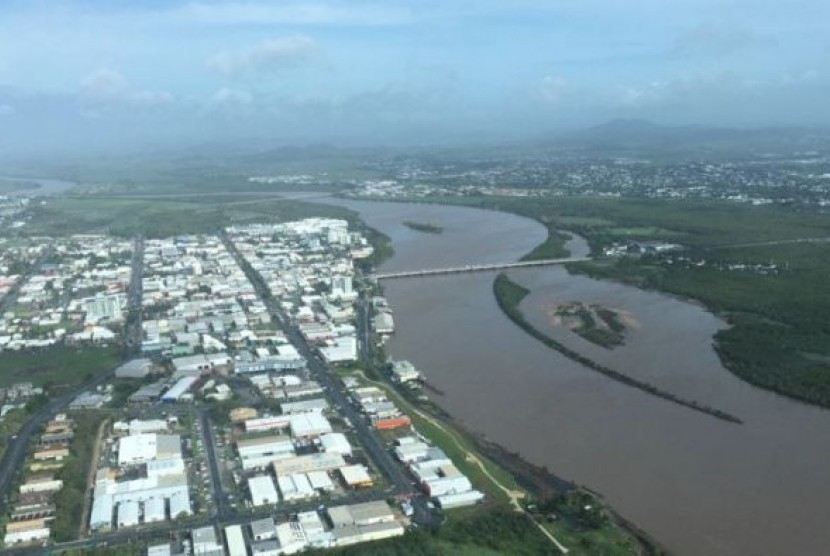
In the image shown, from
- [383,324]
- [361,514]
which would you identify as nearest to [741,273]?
[383,324]

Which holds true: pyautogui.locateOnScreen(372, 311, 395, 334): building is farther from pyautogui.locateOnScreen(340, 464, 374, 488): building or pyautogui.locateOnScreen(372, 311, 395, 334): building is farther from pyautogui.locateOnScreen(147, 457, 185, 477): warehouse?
pyautogui.locateOnScreen(147, 457, 185, 477): warehouse

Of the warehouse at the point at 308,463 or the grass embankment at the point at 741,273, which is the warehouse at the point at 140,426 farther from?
the grass embankment at the point at 741,273

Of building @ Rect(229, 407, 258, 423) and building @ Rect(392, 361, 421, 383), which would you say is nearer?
building @ Rect(229, 407, 258, 423)

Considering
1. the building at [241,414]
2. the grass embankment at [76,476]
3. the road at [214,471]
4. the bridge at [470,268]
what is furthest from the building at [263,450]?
the bridge at [470,268]

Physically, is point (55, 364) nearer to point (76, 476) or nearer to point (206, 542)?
point (76, 476)

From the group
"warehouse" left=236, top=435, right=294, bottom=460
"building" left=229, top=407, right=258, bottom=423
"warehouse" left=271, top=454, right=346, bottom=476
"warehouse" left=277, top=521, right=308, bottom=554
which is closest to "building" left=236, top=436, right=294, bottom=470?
"warehouse" left=236, top=435, right=294, bottom=460

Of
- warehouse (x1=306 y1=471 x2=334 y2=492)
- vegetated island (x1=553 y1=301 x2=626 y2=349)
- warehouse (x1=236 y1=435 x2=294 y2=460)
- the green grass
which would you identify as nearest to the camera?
warehouse (x1=306 y1=471 x2=334 y2=492)

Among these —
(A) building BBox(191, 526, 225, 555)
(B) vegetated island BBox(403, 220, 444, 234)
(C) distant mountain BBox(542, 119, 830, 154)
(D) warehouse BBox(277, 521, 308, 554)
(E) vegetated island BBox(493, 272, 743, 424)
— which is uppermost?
(C) distant mountain BBox(542, 119, 830, 154)
